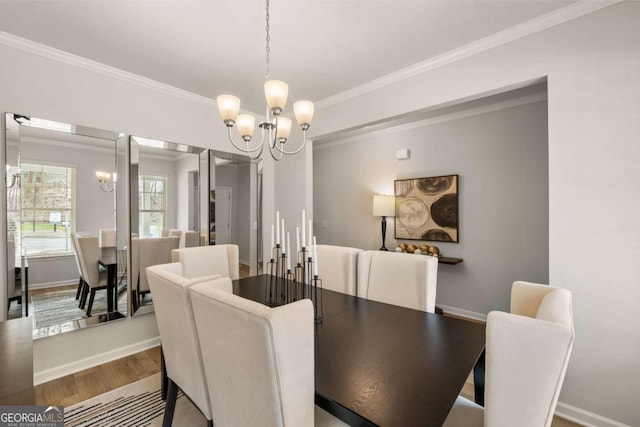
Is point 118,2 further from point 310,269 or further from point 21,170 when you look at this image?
A: point 310,269

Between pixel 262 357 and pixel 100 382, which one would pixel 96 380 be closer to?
pixel 100 382

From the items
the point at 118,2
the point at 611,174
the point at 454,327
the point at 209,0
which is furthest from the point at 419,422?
the point at 118,2

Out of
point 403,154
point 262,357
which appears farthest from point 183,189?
point 403,154

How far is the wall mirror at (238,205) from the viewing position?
3230mm

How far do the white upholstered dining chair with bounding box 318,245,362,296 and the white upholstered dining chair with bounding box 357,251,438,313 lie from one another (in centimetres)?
6

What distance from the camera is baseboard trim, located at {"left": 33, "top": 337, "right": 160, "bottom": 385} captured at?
7.09 ft

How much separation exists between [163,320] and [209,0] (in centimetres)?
184

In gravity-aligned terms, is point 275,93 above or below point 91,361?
above

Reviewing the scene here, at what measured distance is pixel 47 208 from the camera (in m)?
2.23

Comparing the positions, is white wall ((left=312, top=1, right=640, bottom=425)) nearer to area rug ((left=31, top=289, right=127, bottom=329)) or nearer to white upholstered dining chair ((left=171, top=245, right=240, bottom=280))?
white upholstered dining chair ((left=171, top=245, right=240, bottom=280))

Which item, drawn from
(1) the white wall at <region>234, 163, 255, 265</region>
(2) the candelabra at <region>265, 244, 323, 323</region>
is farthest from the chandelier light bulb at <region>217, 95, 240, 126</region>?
(1) the white wall at <region>234, 163, 255, 265</region>

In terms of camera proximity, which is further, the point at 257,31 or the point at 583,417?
the point at 257,31

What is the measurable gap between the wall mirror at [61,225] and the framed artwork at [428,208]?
3221 millimetres

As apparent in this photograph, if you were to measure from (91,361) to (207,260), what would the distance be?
128 centimetres
